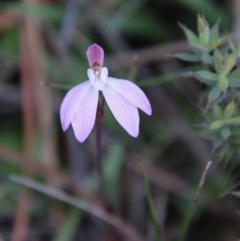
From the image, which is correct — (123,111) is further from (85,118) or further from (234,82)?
(234,82)

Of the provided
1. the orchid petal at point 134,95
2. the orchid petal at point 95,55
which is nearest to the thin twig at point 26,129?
A: the orchid petal at point 95,55

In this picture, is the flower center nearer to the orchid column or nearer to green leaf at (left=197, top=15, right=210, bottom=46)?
the orchid column

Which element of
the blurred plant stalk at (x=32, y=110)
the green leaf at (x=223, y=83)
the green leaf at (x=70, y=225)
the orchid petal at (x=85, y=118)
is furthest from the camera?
the blurred plant stalk at (x=32, y=110)

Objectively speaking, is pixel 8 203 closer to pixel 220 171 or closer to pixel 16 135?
pixel 16 135

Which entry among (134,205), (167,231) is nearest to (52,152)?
(134,205)

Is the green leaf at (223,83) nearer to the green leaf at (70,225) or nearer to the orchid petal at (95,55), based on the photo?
the orchid petal at (95,55)
